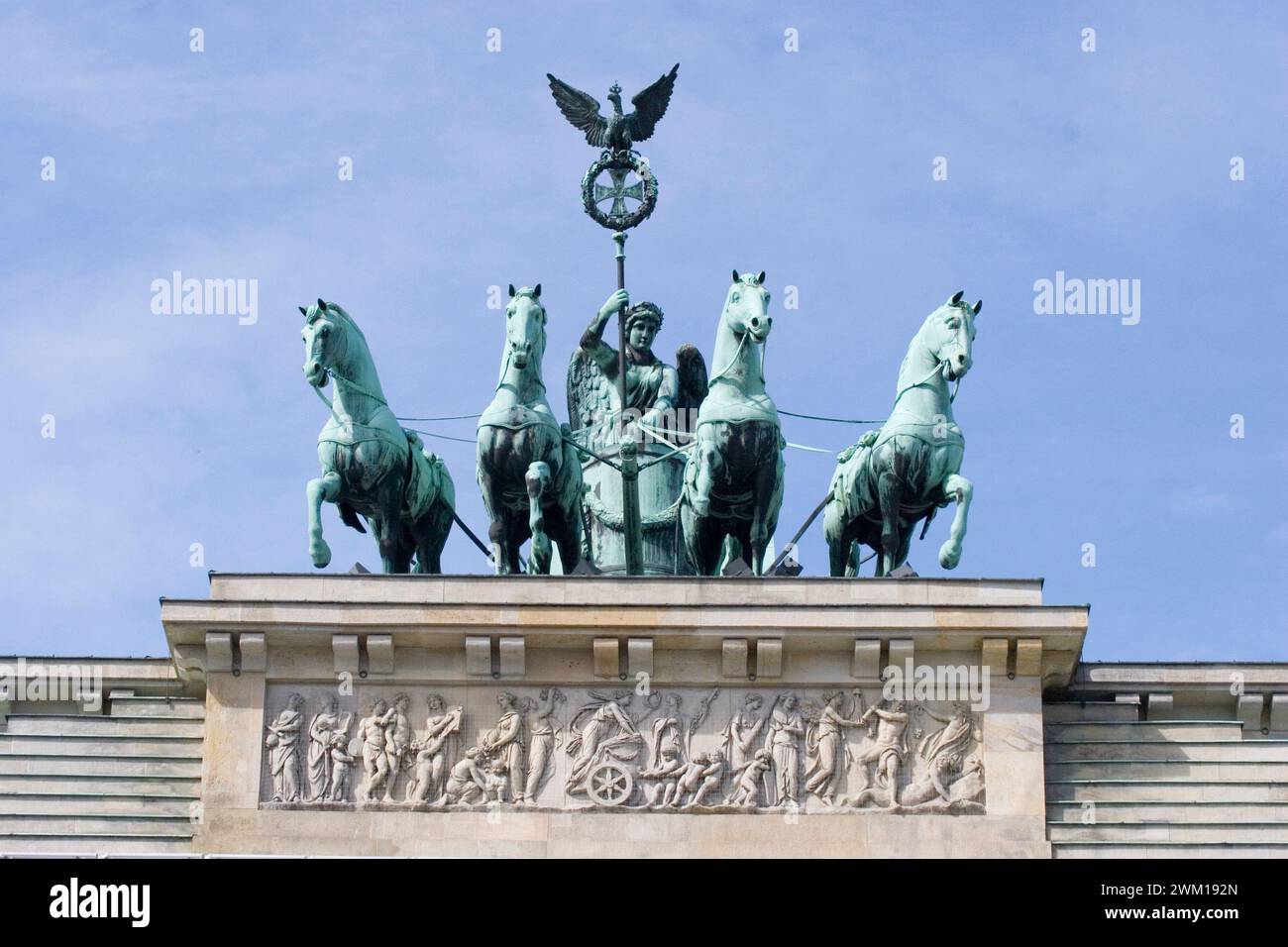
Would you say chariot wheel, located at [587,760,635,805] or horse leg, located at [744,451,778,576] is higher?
horse leg, located at [744,451,778,576]

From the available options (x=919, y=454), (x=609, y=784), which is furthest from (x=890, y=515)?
(x=609, y=784)

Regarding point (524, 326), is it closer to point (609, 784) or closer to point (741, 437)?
point (741, 437)

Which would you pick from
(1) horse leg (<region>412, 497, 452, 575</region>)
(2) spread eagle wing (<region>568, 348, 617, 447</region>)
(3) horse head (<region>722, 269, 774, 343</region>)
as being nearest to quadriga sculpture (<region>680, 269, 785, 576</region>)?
(3) horse head (<region>722, 269, 774, 343</region>)

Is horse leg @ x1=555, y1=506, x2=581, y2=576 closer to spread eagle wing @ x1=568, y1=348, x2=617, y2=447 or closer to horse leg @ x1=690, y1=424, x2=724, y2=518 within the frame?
horse leg @ x1=690, y1=424, x2=724, y2=518

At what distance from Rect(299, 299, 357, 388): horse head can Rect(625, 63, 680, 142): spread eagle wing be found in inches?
206

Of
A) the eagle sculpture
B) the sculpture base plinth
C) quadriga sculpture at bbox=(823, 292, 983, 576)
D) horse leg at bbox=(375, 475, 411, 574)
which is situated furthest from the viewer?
the eagle sculpture

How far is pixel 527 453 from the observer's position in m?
34.0

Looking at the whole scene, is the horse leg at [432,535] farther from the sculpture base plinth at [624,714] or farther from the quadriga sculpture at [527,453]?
the sculpture base plinth at [624,714]

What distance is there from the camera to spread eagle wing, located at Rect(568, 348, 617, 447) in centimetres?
3931

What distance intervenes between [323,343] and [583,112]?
219 inches

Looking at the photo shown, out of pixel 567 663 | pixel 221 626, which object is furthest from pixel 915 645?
pixel 221 626

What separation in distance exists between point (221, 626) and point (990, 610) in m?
6.44

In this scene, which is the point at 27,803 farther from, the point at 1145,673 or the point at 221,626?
the point at 1145,673

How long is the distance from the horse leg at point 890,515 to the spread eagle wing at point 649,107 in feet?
19.7
